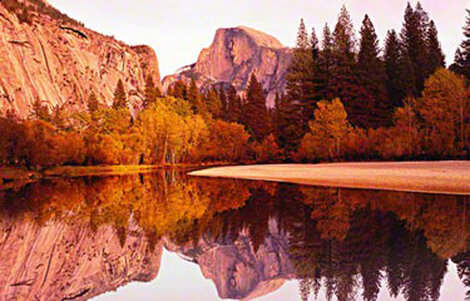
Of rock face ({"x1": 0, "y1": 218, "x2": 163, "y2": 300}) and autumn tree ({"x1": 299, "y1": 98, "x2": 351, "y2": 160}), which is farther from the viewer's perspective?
autumn tree ({"x1": 299, "y1": 98, "x2": 351, "y2": 160})

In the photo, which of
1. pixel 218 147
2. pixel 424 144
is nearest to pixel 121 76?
pixel 218 147

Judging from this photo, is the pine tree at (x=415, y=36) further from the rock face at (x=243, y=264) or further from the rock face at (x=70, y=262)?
the rock face at (x=70, y=262)

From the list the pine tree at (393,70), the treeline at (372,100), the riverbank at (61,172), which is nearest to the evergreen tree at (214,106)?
the riverbank at (61,172)

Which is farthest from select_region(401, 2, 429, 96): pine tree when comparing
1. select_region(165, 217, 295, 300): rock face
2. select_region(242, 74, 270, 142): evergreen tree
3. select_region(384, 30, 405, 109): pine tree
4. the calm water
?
select_region(165, 217, 295, 300): rock face

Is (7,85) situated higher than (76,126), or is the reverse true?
(7,85)

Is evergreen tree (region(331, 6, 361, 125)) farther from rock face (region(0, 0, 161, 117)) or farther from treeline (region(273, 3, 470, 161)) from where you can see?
rock face (region(0, 0, 161, 117))

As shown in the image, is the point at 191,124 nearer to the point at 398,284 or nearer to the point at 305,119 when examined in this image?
the point at 305,119
